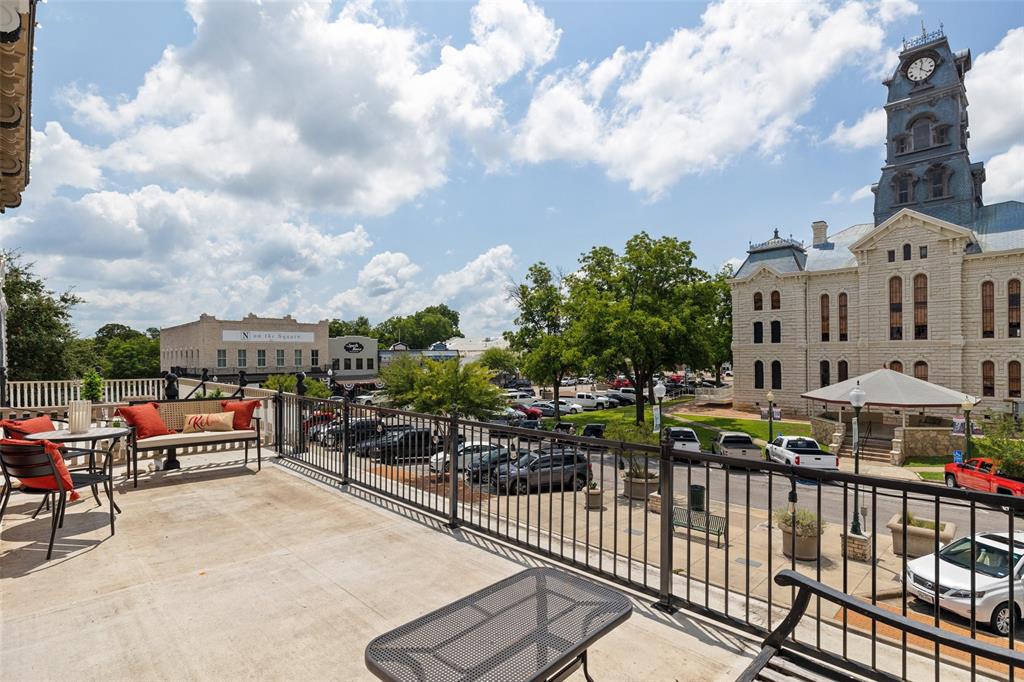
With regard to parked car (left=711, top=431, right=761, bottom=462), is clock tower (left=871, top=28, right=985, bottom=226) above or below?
above

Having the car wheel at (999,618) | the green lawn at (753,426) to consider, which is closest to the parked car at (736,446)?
the green lawn at (753,426)

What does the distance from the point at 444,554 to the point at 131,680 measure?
225 cm

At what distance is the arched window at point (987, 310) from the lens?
3094cm

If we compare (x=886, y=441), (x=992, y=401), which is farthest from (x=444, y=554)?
(x=992, y=401)

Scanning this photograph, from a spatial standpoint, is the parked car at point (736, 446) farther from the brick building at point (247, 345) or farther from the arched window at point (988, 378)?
the brick building at point (247, 345)

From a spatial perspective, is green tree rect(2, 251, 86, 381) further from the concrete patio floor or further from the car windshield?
the car windshield

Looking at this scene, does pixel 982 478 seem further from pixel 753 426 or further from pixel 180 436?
pixel 180 436

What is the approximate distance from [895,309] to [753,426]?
510 inches

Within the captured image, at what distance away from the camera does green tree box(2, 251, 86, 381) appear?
24.3m

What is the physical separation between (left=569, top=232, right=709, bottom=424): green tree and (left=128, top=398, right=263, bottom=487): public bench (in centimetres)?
2117

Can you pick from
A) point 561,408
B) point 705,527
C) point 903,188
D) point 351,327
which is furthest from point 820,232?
point 351,327

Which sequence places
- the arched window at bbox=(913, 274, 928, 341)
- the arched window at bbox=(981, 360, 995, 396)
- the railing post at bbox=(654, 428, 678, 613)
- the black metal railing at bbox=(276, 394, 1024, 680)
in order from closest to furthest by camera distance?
the black metal railing at bbox=(276, 394, 1024, 680) < the railing post at bbox=(654, 428, 678, 613) < the arched window at bbox=(981, 360, 995, 396) < the arched window at bbox=(913, 274, 928, 341)

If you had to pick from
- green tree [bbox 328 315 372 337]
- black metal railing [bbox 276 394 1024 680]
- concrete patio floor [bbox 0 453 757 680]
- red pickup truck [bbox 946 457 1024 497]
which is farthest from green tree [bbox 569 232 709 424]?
green tree [bbox 328 315 372 337]

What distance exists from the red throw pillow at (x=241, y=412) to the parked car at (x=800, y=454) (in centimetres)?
1825
